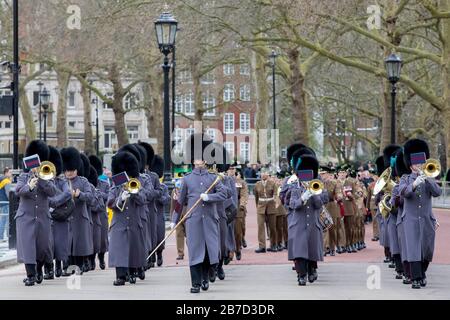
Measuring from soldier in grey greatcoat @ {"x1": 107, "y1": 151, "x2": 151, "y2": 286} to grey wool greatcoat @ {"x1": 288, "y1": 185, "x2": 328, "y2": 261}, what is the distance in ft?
6.49

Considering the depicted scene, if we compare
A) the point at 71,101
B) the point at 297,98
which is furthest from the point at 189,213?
the point at 71,101

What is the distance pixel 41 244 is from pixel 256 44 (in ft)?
95.7

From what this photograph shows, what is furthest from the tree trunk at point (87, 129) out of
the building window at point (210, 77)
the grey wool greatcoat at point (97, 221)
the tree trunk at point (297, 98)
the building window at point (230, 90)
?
the grey wool greatcoat at point (97, 221)

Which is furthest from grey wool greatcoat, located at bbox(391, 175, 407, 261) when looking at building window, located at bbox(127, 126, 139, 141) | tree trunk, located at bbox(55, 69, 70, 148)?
building window, located at bbox(127, 126, 139, 141)

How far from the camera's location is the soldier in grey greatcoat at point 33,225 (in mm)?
16625

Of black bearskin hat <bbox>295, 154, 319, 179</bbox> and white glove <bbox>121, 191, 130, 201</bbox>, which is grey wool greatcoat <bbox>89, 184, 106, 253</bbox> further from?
black bearskin hat <bbox>295, 154, 319, 179</bbox>

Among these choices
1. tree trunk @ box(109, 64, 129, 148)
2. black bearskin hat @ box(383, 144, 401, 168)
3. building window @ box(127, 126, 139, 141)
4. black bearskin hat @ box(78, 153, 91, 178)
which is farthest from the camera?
building window @ box(127, 126, 139, 141)

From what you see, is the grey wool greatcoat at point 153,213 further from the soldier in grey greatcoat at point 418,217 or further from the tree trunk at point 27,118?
the tree trunk at point 27,118

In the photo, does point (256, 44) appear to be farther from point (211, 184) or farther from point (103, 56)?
point (211, 184)

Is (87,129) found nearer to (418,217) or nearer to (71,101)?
(71,101)

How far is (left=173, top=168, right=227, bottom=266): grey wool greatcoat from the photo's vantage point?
51.8ft

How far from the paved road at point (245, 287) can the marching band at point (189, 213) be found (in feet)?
0.82

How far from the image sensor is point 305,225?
17.0 m
